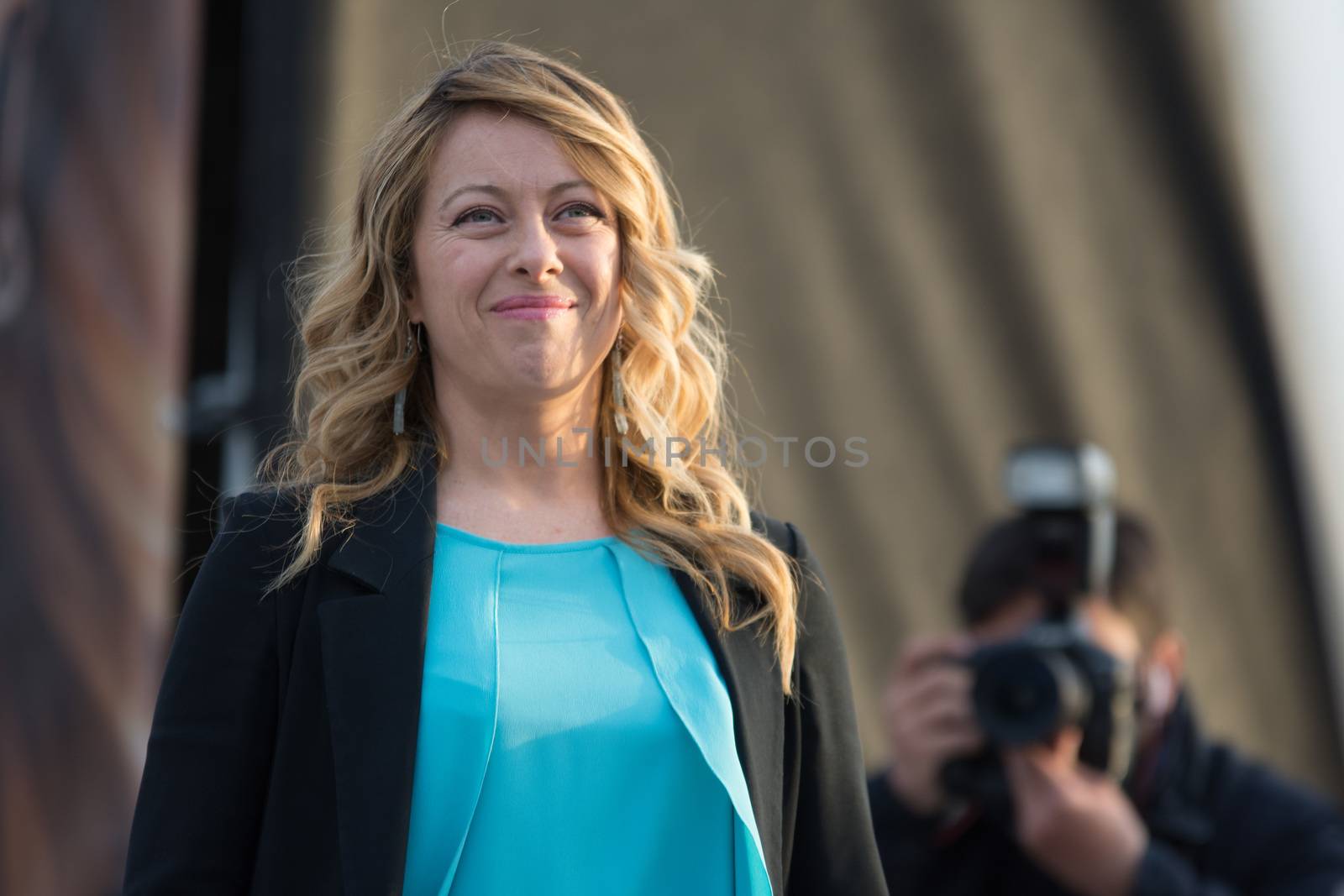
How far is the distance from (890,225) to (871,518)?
0.59 metres

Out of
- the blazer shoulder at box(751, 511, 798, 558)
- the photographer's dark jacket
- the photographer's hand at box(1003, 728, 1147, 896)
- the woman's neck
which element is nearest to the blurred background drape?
the photographer's dark jacket

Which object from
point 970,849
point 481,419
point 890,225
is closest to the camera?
point 481,419

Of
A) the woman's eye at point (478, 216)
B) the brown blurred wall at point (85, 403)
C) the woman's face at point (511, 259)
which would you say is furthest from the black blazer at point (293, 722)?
the brown blurred wall at point (85, 403)

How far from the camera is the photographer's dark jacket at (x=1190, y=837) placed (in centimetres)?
202

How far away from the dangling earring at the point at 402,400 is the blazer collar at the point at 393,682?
32 millimetres

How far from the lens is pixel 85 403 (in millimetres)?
2850

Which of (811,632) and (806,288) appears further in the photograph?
(806,288)

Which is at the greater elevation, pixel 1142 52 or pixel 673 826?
pixel 1142 52

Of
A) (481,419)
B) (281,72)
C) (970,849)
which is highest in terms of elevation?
(281,72)

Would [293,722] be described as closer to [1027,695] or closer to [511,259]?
[511,259]

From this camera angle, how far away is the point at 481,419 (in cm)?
130

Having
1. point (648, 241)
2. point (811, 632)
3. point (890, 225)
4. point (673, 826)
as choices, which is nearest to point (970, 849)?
point (811, 632)

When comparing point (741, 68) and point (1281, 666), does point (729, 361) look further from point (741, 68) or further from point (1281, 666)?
point (1281, 666)

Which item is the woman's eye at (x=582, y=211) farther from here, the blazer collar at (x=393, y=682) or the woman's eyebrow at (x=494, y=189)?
the blazer collar at (x=393, y=682)
